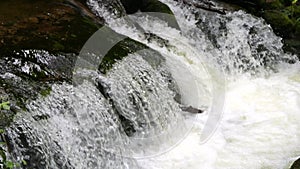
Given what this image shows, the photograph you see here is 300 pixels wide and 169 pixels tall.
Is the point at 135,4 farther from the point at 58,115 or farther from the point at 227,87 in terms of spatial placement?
the point at 58,115

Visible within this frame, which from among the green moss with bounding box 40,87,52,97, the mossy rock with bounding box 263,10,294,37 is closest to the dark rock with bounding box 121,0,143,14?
the mossy rock with bounding box 263,10,294,37

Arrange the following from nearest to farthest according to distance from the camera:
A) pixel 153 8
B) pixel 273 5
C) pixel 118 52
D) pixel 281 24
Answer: pixel 118 52 < pixel 153 8 < pixel 281 24 < pixel 273 5

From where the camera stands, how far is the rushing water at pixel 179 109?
4723mm

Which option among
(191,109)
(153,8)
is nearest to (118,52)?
(191,109)

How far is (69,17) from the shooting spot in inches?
254

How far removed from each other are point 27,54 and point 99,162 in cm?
160

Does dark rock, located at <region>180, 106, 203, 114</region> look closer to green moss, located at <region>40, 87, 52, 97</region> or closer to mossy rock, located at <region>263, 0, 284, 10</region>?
green moss, located at <region>40, 87, 52, 97</region>

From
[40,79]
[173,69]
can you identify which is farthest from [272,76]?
[40,79]

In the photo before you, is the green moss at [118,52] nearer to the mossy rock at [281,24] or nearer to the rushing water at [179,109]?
the rushing water at [179,109]

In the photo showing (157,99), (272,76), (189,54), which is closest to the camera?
(157,99)

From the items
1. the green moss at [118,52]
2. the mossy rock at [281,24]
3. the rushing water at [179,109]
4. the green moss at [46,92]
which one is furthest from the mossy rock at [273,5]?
the green moss at [46,92]

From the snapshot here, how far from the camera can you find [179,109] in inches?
249

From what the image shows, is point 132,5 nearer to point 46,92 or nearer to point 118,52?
point 118,52

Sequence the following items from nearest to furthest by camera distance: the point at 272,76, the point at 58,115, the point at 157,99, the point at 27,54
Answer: the point at 58,115 → the point at 27,54 → the point at 157,99 → the point at 272,76
